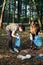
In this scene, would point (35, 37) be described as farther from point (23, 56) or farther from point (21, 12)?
point (21, 12)

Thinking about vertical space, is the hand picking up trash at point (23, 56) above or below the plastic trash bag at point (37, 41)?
below

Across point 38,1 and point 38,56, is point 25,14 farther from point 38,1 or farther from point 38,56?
point 38,56

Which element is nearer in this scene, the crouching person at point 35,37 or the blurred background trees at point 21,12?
the crouching person at point 35,37

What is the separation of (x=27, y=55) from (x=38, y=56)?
36 cm

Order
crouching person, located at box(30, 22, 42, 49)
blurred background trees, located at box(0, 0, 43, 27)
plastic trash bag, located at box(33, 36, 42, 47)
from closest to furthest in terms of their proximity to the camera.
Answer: crouching person, located at box(30, 22, 42, 49) < plastic trash bag, located at box(33, 36, 42, 47) < blurred background trees, located at box(0, 0, 43, 27)

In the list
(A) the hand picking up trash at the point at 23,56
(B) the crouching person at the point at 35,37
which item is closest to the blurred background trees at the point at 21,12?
(B) the crouching person at the point at 35,37

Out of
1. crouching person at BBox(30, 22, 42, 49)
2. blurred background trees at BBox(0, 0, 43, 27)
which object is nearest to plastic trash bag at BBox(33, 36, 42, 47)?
crouching person at BBox(30, 22, 42, 49)

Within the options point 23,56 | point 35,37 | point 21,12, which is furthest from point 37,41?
point 21,12

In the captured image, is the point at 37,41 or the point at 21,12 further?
the point at 21,12

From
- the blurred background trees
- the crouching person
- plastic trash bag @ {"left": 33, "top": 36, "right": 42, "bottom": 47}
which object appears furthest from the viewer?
the blurred background trees

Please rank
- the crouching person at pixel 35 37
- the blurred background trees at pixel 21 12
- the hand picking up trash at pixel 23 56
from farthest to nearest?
1. the blurred background trees at pixel 21 12
2. the crouching person at pixel 35 37
3. the hand picking up trash at pixel 23 56

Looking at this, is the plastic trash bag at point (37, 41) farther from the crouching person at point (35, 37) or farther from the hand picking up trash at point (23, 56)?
the hand picking up trash at point (23, 56)

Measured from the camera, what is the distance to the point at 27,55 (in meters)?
7.56

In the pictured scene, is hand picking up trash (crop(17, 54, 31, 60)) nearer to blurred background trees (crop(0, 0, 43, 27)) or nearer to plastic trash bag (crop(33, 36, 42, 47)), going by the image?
plastic trash bag (crop(33, 36, 42, 47))
